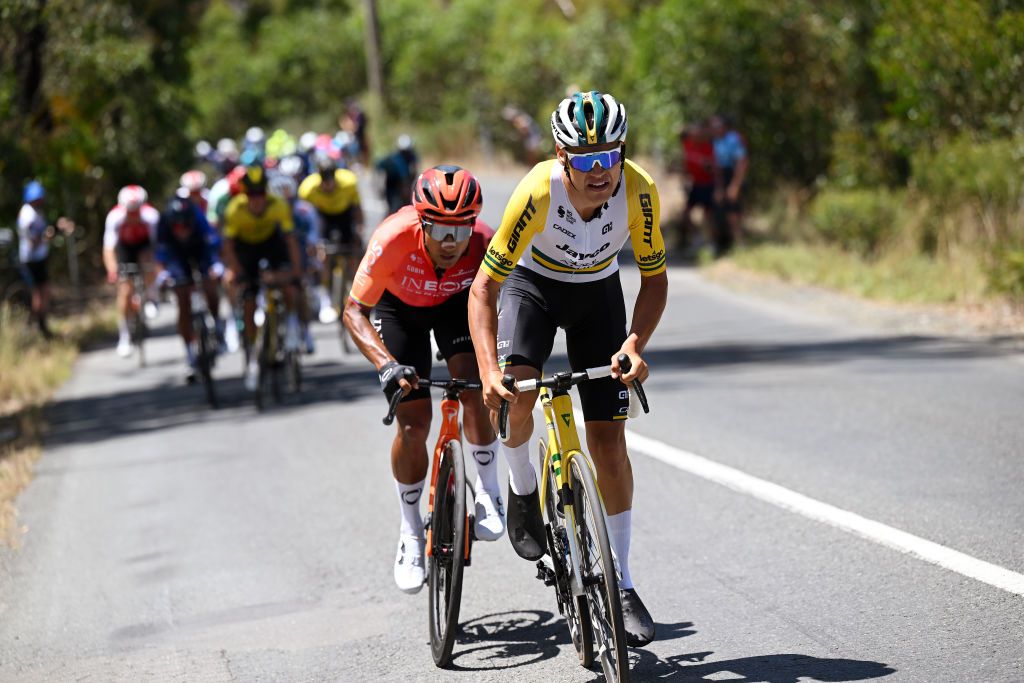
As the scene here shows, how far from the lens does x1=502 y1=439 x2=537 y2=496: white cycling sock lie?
5.83 metres

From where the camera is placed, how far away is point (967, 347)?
1258cm

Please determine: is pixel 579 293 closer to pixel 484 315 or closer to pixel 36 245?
pixel 484 315

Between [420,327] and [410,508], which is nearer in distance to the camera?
[410,508]

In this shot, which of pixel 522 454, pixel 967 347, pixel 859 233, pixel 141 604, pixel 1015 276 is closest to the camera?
pixel 522 454

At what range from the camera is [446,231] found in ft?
19.6

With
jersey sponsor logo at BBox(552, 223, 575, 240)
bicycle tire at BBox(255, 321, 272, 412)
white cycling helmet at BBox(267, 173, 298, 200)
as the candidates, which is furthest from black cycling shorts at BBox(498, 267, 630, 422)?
white cycling helmet at BBox(267, 173, 298, 200)

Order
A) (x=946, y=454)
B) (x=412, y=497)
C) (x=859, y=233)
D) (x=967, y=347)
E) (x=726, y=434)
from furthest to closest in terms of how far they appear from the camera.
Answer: (x=859, y=233), (x=967, y=347), (x=726, y=434), (x=946, y=454), (x=412, y=497)

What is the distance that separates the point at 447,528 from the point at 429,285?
1.13m

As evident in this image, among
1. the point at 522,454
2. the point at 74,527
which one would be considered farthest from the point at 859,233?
the point at 522,454

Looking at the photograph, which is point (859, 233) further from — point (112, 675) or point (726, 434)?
point (112, 675)

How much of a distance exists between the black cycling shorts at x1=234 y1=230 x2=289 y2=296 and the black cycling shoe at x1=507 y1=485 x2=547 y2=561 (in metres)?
7.88

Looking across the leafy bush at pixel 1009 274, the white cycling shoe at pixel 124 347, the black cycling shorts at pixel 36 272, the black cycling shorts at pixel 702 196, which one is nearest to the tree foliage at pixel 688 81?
the black cycling shorts at pixel 36 272

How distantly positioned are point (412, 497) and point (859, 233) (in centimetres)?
1358

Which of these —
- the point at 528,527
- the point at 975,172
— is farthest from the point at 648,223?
the point at 975,172
